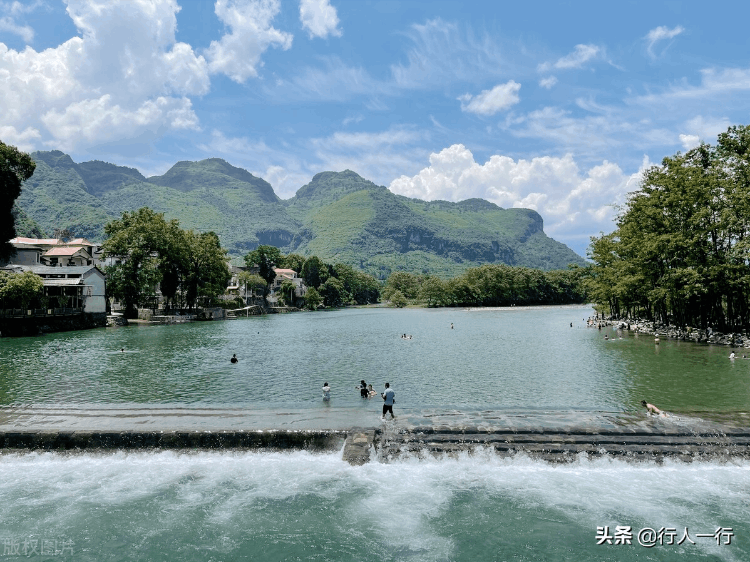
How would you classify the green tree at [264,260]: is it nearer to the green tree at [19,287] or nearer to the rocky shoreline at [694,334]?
the green tree at [19,287]

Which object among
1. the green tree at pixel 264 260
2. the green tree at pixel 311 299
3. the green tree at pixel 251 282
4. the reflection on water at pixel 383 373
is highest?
the green tree at pixel 264 260

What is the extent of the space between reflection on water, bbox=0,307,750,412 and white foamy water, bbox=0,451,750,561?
896cm

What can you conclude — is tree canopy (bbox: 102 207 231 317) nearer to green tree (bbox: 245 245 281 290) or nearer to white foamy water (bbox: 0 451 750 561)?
green tree (bbox: 245 245 281 290)

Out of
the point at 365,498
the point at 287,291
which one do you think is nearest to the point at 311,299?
the point at 287,291

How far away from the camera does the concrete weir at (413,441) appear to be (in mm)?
19828

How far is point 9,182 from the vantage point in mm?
81625

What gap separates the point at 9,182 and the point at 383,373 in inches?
3195

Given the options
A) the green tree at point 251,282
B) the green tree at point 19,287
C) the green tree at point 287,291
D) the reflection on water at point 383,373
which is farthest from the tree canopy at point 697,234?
the green tree at point 287,291

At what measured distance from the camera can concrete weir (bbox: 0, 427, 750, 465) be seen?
1983 cm

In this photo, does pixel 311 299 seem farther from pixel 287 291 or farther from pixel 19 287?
pixel 19 287

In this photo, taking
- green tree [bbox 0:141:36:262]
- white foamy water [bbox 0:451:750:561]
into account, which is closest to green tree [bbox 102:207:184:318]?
green tree [bbox 0:141:36:262]

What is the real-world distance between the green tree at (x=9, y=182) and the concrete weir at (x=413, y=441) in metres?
79.9

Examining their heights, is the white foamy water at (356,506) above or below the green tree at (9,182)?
below

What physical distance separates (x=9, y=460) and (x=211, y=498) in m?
10.5
